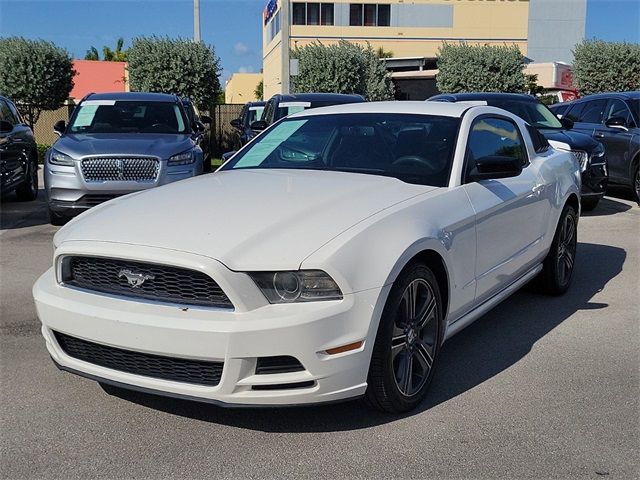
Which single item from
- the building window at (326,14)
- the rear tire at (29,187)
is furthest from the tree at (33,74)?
the building window at (326,14)

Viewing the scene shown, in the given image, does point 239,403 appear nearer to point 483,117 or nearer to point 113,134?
point 483,117

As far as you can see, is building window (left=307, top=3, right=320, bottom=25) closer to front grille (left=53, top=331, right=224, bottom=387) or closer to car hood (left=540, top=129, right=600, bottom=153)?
car hood (left=540, top=129, right=600, bottom=153)

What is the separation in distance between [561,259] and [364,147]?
220 cm

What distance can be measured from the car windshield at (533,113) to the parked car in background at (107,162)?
4.58m

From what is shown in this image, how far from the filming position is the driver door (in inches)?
172

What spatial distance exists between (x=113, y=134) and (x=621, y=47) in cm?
2633

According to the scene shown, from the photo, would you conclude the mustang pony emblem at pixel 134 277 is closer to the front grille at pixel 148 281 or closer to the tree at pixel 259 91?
the front grille at pixel 148 281

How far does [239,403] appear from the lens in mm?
3188

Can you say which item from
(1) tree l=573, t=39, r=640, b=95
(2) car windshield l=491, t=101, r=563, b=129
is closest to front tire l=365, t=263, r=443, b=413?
(2) car windshield l=491, t=101, r=563, b=129

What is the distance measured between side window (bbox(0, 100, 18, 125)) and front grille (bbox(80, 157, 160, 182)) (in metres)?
2.84

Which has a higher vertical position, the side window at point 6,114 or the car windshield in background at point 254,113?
the side window at point 6,114

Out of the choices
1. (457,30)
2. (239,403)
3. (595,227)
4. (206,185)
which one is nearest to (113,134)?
(206,185)

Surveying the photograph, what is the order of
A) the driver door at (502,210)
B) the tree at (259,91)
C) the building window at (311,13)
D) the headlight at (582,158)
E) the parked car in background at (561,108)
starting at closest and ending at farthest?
the driver door at (502,210) → the headlight at (582,158) → the parked car in background at (561,108) → the building window at (311,13) → the tree at (259,91)

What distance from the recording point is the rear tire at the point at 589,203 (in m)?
10.3
